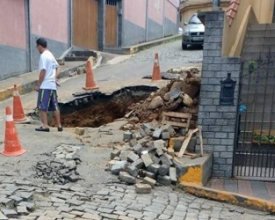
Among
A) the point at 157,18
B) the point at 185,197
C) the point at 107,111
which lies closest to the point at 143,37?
the point at 157,18

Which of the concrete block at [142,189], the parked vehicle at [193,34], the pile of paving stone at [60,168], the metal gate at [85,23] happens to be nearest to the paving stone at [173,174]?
the concrete block at [142,189]

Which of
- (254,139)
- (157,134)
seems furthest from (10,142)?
(254,139)

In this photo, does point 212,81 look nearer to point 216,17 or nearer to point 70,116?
point 216,17

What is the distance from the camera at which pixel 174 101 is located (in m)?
6.48

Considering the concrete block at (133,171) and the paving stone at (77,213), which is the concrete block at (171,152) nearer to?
the concrete block at (133,171)

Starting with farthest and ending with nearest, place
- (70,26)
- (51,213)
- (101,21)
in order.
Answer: (101,21)
(70,26)
(51,213)

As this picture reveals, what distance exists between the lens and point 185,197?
4.94 m

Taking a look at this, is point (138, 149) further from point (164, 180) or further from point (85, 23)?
point (85, 23)

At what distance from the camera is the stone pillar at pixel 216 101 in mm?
5574

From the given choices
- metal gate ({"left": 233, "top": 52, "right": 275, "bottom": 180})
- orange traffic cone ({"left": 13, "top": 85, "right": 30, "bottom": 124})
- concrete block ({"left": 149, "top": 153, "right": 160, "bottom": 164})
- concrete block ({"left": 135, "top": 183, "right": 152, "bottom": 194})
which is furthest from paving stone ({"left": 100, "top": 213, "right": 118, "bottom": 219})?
orange traffic cone ({"left": 13, "top": 85, "right": 30, "bottom": 124})

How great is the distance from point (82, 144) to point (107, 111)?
11.2ft

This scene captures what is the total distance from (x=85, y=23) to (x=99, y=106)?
30.9 ft

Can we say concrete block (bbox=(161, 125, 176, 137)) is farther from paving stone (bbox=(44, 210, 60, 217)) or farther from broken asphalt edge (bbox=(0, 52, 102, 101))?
broken asphalt edge (bbox=(0, 52, 102, 101))

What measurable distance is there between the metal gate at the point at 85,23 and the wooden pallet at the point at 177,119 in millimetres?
11556
